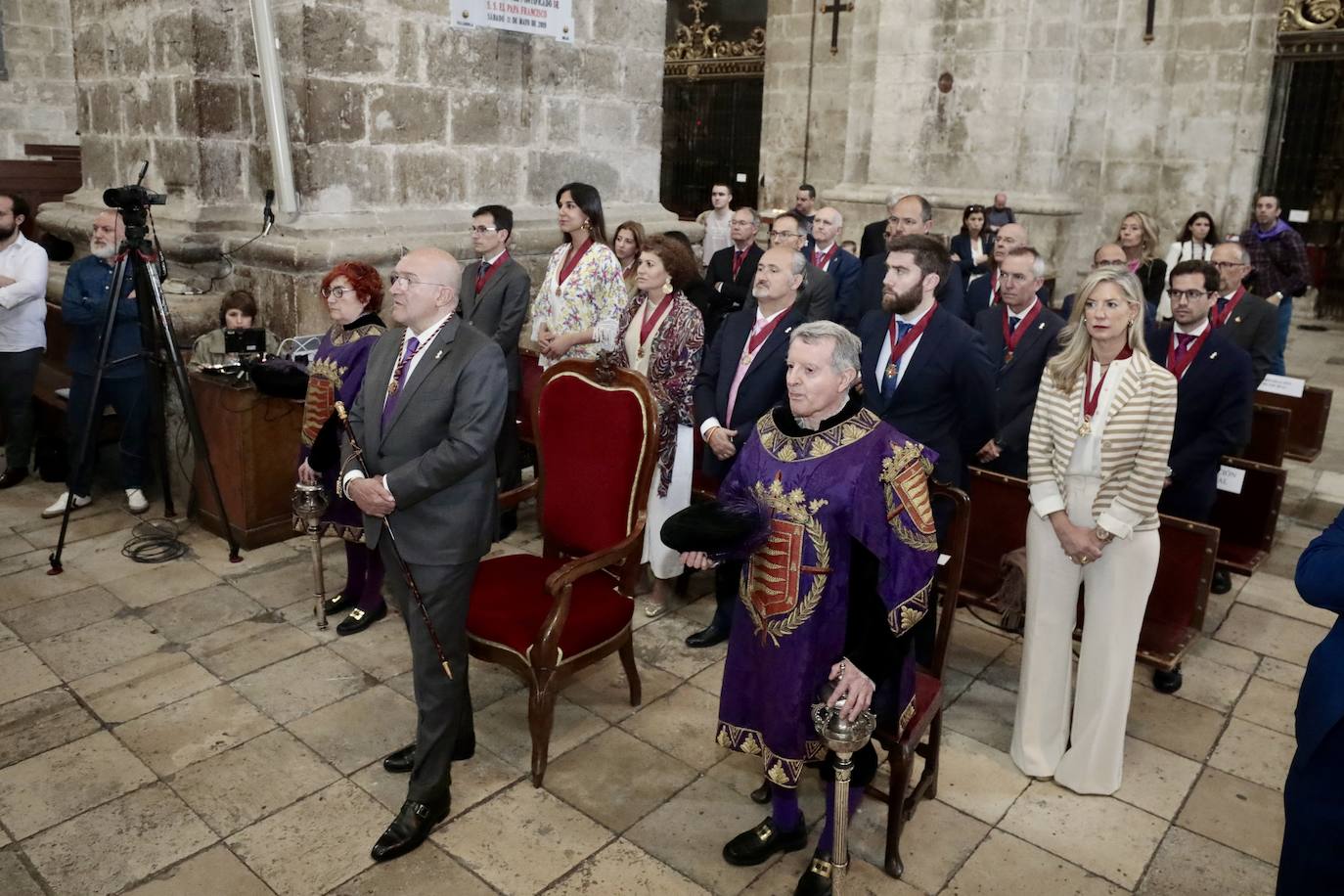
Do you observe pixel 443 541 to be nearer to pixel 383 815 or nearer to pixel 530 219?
pixel 383 815

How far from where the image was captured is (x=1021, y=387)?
436 cm

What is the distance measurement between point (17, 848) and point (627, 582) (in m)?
1.90

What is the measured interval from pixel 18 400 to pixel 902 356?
4.88 meters

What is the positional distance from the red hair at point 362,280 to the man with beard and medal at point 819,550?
2084mm

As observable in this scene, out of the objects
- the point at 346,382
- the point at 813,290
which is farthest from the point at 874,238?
the point at 346,382

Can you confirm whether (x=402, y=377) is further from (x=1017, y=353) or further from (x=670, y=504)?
(x=1017, y=353)

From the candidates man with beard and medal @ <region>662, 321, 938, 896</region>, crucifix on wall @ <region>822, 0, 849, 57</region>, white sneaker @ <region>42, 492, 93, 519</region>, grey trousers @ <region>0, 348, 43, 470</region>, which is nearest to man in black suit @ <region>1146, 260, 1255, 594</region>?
man with beard and medal @ <region>662, 321, 938, 896</region>

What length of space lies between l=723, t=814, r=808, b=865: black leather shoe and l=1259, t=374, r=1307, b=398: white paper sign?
420 centimetres

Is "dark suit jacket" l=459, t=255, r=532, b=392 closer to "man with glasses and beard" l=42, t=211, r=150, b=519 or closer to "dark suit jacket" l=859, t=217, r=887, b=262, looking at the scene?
"man with glasses and beard" l=42, t=211, r=150, b=519

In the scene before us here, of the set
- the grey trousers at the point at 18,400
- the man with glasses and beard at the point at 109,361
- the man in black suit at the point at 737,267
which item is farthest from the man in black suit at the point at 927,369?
the grey trousers at the point at 18,400

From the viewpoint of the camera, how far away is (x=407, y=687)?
3797 mm

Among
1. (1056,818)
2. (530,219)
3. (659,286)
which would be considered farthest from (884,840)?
(530,219)

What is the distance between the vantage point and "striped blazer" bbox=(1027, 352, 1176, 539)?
10.0 feet

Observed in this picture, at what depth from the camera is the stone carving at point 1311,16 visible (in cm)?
981
